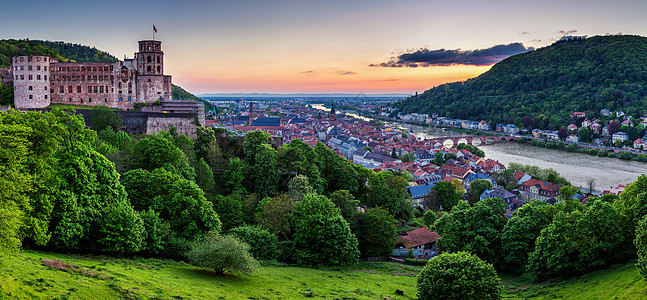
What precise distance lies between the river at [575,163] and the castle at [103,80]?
5743 centimetres

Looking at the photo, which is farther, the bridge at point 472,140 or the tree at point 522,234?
the bridge at point 472,140

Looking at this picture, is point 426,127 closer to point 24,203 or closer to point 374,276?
point 374,276

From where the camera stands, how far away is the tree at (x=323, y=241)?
26.0 m

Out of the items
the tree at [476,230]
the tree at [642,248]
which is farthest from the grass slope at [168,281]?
the tree at [642,248]

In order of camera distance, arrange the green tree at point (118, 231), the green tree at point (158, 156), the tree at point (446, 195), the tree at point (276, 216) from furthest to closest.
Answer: the tree at point (446, 195)
the green tree at point (158, 156)
the tree at point (276, 216)
the green tree at point (118, 231)

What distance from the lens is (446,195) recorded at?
5153cm

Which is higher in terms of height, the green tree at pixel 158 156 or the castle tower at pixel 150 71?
the castle tower at pixel 150 71

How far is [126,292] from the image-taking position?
14.8m

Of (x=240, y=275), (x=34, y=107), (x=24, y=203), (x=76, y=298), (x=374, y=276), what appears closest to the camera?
(x=76, y=298)

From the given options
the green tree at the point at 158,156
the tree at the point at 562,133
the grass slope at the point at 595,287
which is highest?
the green tree at the point at 158,156

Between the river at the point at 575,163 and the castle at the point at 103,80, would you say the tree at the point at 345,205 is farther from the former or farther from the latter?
the river at the point at 575,163

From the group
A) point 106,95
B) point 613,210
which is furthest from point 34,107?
point 613,210

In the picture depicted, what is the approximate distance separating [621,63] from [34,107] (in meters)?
171

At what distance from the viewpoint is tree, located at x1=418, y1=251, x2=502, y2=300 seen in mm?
18734
